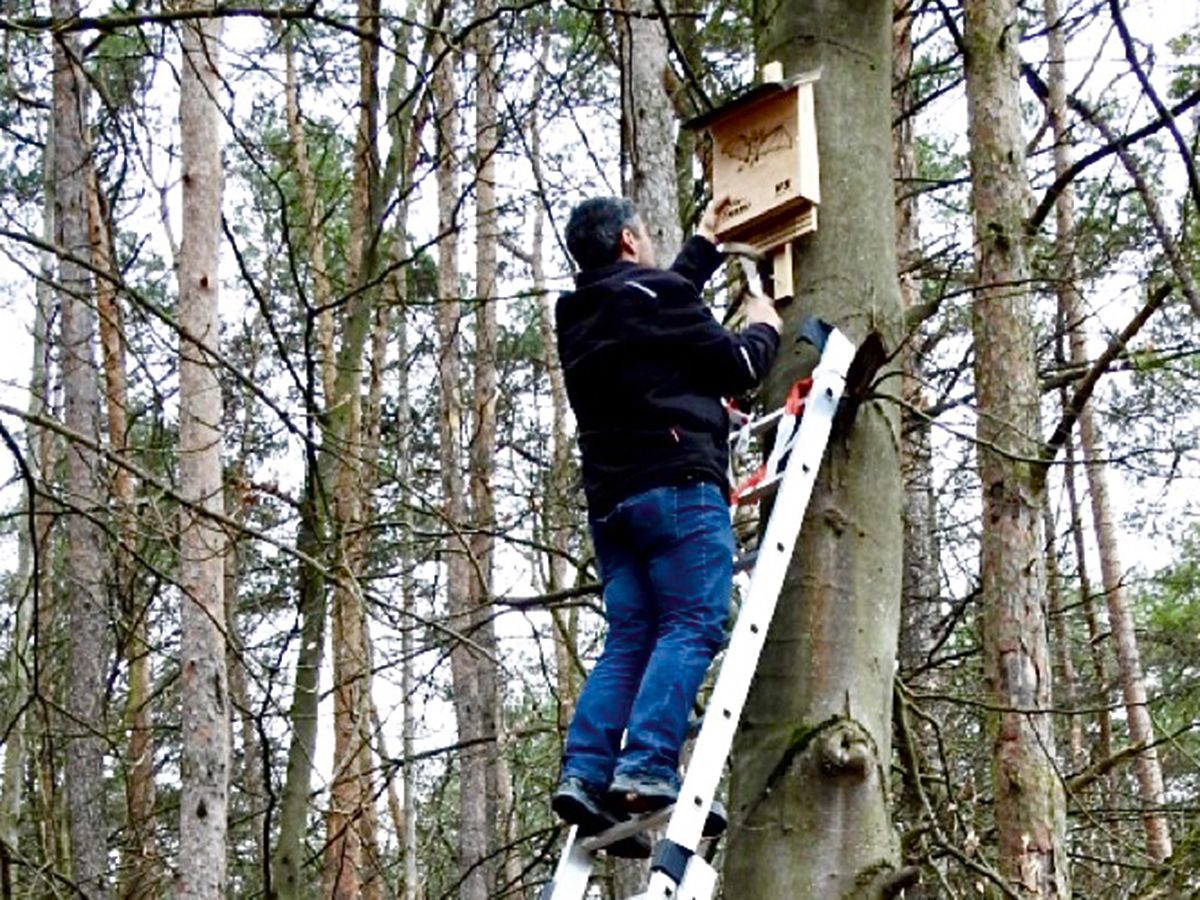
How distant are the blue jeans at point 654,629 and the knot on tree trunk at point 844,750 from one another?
321mm

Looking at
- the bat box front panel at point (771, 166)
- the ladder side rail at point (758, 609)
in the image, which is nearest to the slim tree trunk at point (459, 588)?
the bat box front panel at point (771, 166)

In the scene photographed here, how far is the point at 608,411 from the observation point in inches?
136

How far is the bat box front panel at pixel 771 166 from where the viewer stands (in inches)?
133

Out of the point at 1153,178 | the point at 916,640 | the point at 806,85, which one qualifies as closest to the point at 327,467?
the point at 916,640

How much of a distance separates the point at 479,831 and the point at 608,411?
979cm

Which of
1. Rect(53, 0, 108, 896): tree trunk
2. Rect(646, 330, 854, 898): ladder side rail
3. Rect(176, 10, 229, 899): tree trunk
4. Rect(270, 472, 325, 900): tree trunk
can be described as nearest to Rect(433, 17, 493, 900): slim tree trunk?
Rect(53, 0, 108, 896): tree trunk

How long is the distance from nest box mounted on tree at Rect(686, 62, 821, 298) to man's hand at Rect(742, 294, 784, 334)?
1.5 inches

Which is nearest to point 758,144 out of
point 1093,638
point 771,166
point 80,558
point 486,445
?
point 771,166

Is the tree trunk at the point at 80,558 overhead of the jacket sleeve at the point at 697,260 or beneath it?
overhead

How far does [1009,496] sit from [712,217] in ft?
9.62

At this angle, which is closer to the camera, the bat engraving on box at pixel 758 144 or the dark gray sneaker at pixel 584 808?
the dark gray sneaker at pixel 584 808

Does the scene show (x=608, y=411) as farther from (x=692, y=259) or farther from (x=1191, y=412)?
(x=1191, y=412)

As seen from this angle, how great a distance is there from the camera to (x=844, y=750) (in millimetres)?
2898

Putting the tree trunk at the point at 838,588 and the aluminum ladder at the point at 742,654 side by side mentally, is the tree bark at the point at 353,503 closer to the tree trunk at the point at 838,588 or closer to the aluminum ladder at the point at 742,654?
the tree trunk at the point at 838,588
